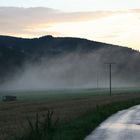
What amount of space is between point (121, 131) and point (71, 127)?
7.41 ft

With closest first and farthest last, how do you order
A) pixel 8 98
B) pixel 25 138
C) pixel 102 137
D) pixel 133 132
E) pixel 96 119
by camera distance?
pixel 25 138 → pixel 102 137 → pixel 133 132 → pixel 96 119 → pixel 8 98

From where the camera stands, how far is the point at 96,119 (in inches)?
1313

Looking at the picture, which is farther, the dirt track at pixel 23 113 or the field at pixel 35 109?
the field at pixel 35 109

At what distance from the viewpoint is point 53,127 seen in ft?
77.3

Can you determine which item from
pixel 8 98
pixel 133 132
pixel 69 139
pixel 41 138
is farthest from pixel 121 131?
pixel 8 98

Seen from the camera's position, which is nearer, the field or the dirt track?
the dirt track

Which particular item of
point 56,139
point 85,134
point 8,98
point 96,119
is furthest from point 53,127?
point 8,98

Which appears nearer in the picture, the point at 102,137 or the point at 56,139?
the point at 56,139

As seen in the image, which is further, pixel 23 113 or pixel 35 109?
pixel 35 109

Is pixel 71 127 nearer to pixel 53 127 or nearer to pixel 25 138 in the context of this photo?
pixel 53 127

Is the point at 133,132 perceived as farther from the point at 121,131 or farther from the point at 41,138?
the point at 41,138

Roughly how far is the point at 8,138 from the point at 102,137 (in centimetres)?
391

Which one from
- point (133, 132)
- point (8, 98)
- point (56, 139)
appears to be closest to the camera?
point (56, 139)

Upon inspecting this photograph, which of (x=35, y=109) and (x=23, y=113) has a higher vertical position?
(x=23, y=113)
